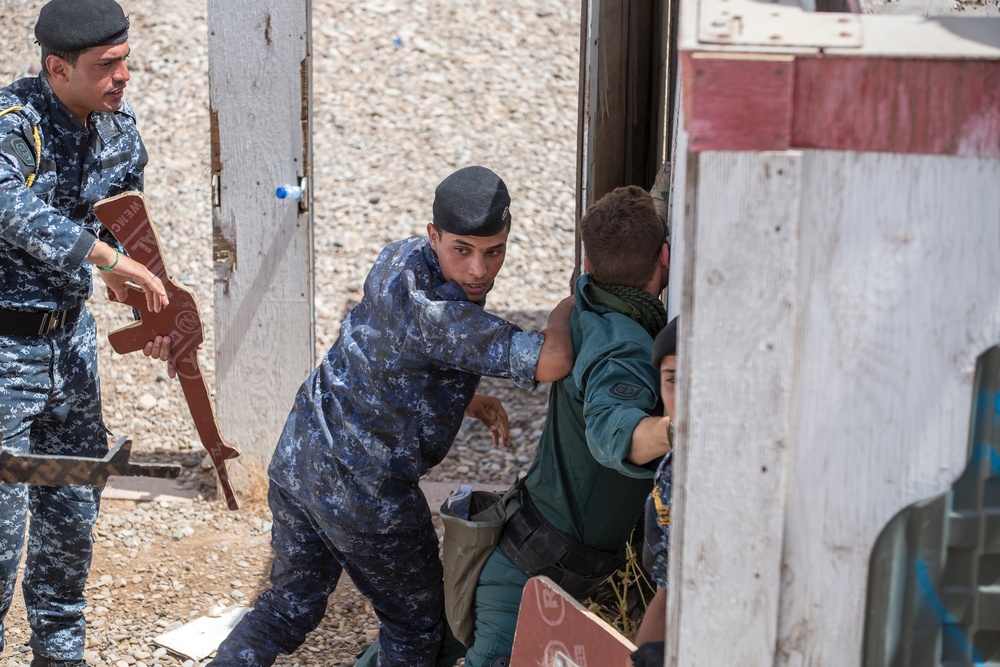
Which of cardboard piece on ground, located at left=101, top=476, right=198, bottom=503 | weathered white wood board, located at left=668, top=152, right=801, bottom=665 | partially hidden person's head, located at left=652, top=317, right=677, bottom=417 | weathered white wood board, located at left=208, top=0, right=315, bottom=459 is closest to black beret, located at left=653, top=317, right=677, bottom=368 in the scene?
partially hidden person's head, located at left=652, top=317, right=677, bottom=417

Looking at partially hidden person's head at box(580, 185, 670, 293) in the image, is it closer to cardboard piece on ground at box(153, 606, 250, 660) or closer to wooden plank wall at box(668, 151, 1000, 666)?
wooden plank wall at box(668, 151, 1000, 666)

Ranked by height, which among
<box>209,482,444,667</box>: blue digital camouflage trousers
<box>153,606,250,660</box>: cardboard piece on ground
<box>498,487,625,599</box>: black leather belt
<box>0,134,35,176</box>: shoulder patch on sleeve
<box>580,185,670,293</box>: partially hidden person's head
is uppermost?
<box>0,134,35,176</box>: shoulder patch on sleeve

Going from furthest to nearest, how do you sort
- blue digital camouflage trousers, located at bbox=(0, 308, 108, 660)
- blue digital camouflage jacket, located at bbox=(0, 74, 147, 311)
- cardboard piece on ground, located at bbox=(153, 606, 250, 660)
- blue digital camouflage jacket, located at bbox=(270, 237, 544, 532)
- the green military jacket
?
cardboard piece on ground, located at bbox=(153, 606, 250, 660), blue digital camouflage trousers, located at bbox=(0, 308, 108, 660), blue digital camouflage jacket, located at bbox=(0, 74, 147, 311), blue digital camouflage jacket, located at bbox=(270, 237, 544, 532), the green military jacket

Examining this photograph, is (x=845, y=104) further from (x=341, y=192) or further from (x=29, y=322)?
(x=341, y=192)

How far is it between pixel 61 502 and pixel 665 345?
248 cm

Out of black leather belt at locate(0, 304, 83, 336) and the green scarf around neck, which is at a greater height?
the green scarf around neck

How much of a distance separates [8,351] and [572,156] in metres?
6.22

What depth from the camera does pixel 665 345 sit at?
2312 mm

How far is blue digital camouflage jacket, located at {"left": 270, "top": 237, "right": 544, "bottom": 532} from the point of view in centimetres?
305

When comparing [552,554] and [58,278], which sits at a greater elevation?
[58,278]

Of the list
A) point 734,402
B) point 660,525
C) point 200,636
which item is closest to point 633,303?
point 660,525

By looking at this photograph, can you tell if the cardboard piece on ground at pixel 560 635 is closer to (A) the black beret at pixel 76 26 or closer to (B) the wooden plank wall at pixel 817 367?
(B) the wooden plank wall at pixel 817 367

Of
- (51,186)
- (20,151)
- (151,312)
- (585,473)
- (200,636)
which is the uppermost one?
(20,151)

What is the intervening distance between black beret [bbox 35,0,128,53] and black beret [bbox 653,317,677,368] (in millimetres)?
2330
